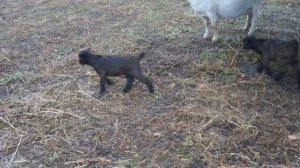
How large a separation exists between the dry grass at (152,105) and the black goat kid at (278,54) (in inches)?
6.0

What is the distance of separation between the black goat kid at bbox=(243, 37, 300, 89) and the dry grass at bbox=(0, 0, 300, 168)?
0.50 feet

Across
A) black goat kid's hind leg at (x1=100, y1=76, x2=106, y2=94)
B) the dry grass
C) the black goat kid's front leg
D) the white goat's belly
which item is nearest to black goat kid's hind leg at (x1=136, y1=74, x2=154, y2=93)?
the dry grass

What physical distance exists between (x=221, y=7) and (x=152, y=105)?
107 inches

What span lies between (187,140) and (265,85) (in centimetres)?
181

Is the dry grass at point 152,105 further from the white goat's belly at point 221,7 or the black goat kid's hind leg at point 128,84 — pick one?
the white goat's belly at point 221,7

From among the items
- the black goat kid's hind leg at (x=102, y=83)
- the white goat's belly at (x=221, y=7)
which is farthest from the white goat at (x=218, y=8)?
the black goat kid's hind leg at (x=102, y=83)

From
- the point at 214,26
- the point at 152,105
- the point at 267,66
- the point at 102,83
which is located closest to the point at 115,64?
the point at 102,83

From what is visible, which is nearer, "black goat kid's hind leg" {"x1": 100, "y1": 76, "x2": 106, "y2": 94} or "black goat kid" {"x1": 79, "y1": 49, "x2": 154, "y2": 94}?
"black goat kid" {"x1": 79, "y1": 49, "x2": 154, "y2": 94}

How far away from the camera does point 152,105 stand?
5.15 m

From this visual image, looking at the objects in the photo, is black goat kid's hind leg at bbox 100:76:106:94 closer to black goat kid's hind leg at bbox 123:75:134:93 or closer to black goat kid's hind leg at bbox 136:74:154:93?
black goat kid's hind leg at bbox 123:75:134:93

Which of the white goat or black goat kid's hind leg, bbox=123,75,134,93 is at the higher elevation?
the white goat

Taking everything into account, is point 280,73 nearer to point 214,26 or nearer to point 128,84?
point 214,26

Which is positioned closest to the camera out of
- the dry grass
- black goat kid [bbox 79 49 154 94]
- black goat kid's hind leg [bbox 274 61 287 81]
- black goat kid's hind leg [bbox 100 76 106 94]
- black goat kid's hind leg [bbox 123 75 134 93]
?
the dry grass

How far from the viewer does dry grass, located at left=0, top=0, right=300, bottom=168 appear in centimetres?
421
